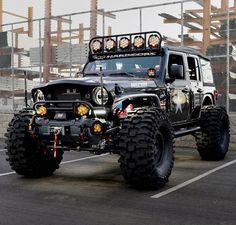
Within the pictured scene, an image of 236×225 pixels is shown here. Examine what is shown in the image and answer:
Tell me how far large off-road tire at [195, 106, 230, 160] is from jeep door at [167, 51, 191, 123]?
2.62 ft

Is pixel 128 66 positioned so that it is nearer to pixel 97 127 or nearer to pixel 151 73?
pixel 151 73

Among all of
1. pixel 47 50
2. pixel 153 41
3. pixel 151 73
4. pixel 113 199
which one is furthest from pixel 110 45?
pixel 47 50

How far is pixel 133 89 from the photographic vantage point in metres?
6.45

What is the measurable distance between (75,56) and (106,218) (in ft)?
31.2

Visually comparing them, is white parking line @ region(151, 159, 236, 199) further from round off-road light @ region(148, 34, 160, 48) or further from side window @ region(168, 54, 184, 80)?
round off-road light @ region(148, 34, 160, 48)

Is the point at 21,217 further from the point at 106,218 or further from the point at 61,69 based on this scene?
the point at 61,69

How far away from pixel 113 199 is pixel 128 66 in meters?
2.83

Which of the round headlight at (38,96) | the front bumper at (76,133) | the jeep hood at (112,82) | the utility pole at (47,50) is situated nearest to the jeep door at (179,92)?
the jeep hood at (112,82)

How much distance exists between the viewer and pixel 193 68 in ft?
28.4

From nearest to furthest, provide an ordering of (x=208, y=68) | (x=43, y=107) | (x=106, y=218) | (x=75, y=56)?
(x=106, y=218) < (x=43, y=107) < (x=208, y=68) < (x=75, y=56)

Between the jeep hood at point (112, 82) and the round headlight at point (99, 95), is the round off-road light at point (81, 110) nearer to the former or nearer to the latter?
the round headlight at point (99, 95)

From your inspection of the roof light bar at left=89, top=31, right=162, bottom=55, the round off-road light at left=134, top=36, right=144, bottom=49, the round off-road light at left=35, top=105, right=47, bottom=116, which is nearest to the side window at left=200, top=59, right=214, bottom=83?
the roof light bar at left=89, top=31, right=162, bottom=55

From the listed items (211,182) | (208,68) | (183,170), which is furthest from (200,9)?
(211,182)

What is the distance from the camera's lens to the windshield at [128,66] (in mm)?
7266
